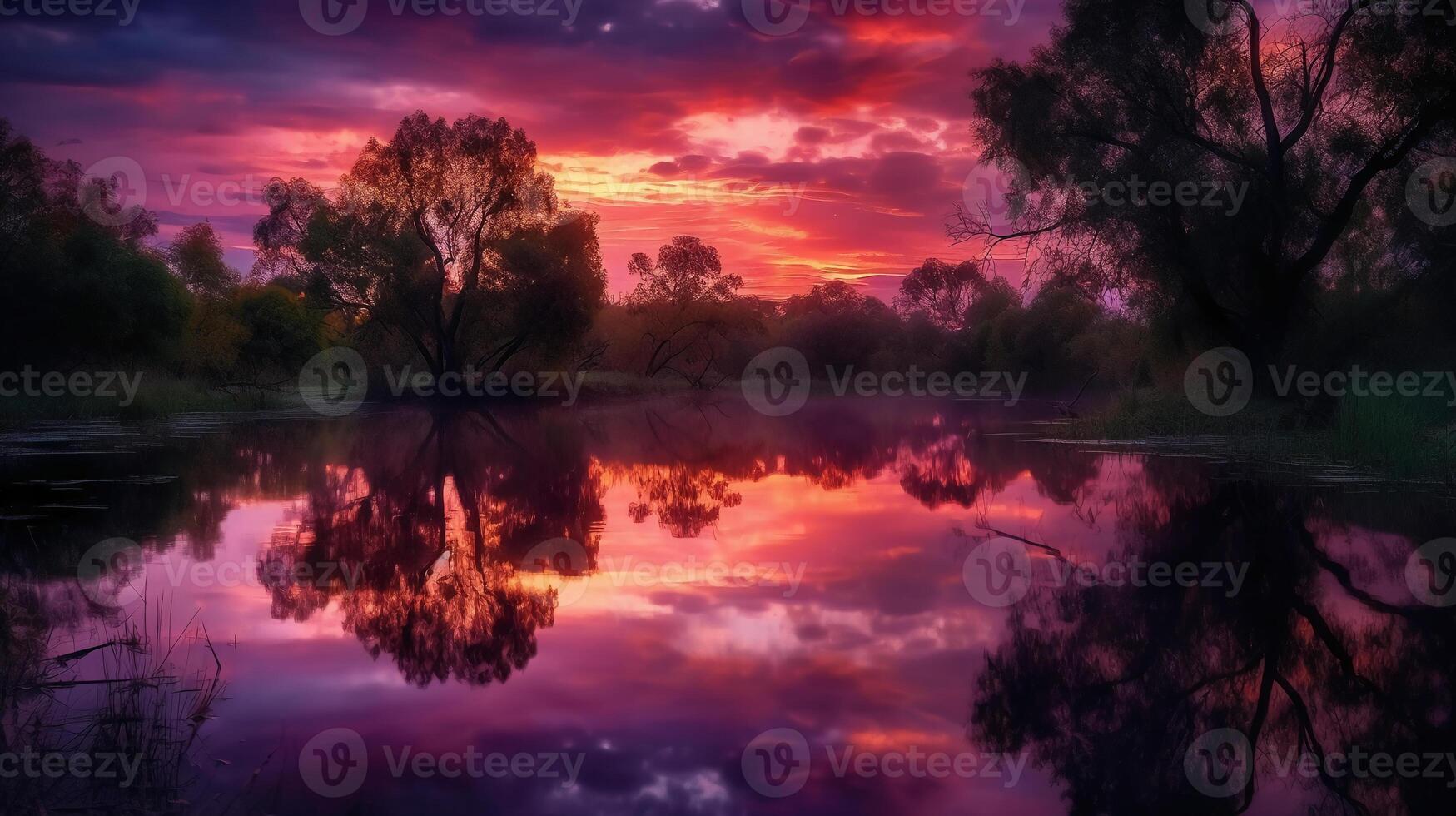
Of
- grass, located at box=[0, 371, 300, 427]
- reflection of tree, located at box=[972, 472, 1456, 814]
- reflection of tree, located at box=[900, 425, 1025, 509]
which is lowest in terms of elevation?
grass, located at box=[0, 371, 300, 427]

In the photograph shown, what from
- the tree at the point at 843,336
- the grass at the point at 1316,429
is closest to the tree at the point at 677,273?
the tree at the point at 843,336

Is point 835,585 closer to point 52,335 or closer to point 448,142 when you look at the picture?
point 52,335

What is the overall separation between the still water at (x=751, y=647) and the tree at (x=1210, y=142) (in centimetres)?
902

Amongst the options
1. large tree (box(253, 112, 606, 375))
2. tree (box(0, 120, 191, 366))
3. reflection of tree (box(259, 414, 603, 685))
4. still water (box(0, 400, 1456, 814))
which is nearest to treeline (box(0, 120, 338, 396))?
tree (box(0, 120, 191, 366))

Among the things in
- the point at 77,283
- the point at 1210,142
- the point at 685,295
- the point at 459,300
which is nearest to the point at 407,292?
the point at 459,300

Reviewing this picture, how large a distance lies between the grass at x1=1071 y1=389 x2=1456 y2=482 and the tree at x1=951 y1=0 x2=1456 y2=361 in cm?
205

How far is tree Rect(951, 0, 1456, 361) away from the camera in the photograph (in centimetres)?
1842

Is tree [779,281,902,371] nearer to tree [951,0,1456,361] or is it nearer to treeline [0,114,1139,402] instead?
treeline [0,114,1139,402]

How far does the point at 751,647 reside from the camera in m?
5.90

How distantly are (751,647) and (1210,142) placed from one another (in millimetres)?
17897

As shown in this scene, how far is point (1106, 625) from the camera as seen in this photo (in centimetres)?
613

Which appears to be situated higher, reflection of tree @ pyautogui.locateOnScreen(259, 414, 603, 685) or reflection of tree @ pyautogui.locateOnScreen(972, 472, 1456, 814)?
reflection of tree @ pyautogui.locateOnScreen(972, 472, 1456, 814)

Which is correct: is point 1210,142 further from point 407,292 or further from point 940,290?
point 940,290

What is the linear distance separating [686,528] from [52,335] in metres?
26.0
